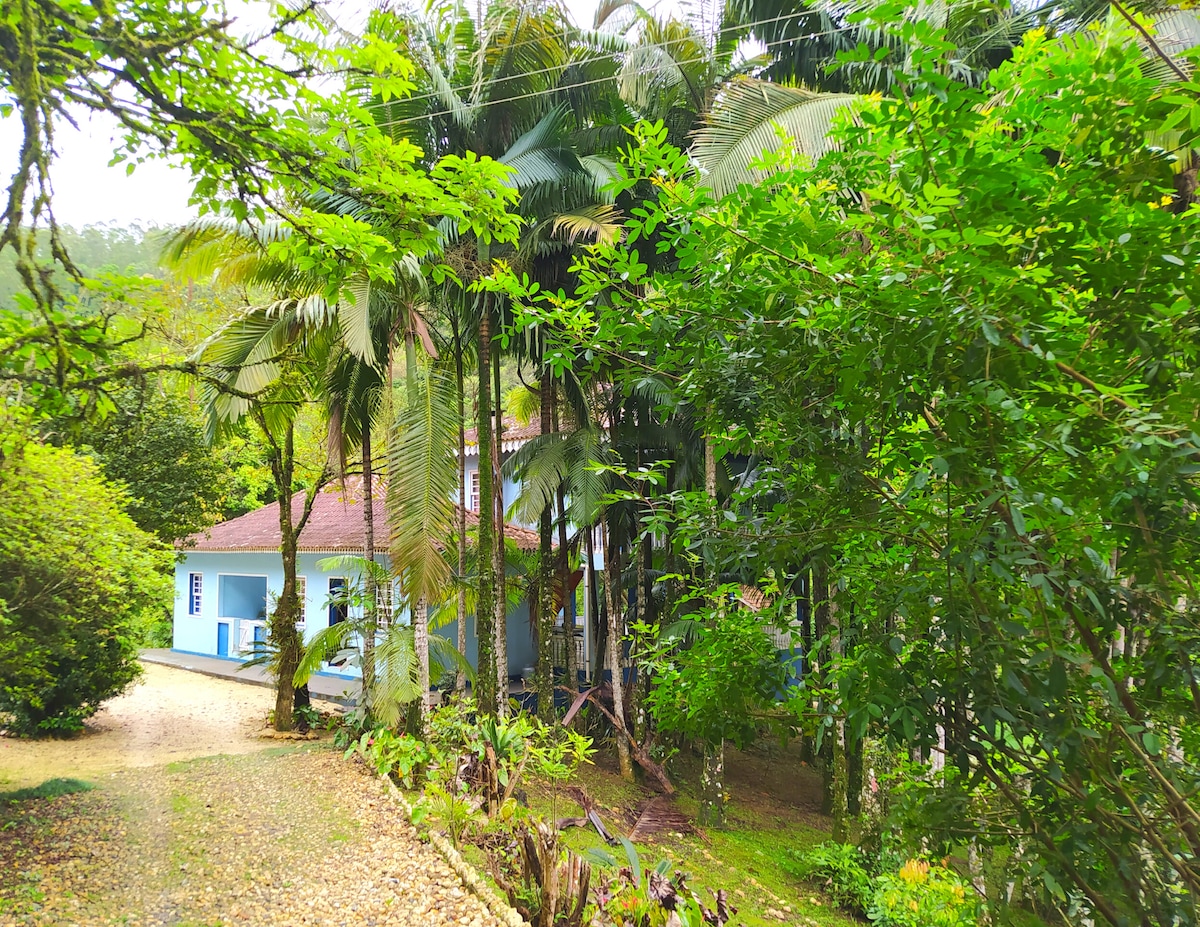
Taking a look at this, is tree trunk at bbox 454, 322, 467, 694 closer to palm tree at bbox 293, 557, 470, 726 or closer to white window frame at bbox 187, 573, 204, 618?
palm tree at bbox 293, 557, 470, 726

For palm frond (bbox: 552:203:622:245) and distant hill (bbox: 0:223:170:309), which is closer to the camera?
distant hill (bbox: 0:223:170:309)

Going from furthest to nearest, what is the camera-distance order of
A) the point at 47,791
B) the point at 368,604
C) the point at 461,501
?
1. the point at 461,501
2. the point at 368,604
3. the point at 47,791

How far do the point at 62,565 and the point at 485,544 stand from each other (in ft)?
15.4

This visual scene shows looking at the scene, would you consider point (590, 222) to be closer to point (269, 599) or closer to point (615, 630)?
point (615, 630)

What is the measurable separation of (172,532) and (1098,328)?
42.7 ft

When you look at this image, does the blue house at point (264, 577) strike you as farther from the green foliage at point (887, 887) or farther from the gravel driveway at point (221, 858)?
the green foliage at point (887, 887)

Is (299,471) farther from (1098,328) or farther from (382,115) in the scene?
(1098,328)

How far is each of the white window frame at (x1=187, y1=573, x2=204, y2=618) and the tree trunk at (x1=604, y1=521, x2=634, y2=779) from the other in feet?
47.4

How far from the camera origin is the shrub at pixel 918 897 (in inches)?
223

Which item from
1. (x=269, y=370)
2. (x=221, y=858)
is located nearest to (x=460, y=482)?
(x=269, y=370)

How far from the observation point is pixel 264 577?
62.4 ft

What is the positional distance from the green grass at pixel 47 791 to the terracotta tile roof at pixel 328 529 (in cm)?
583

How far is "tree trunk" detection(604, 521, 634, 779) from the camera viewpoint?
11.3 metres

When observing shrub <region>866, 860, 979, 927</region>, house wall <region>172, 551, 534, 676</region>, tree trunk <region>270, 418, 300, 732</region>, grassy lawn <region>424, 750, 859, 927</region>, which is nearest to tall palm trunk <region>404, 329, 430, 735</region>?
grassy lawn <region>424, 750, 859, 927</region>
